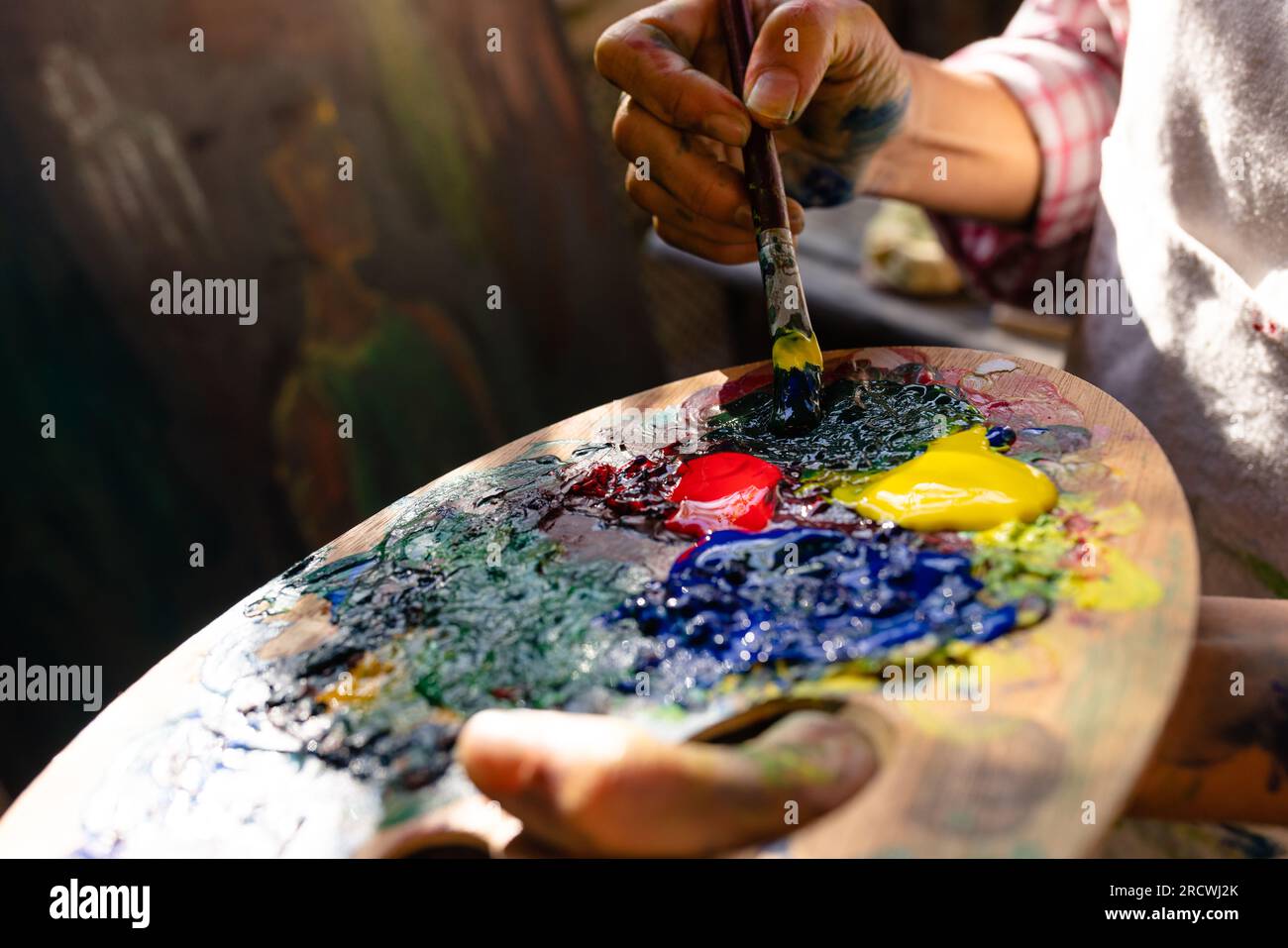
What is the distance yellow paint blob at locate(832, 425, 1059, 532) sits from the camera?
3.19 ft

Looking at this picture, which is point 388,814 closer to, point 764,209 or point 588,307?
point 764,209

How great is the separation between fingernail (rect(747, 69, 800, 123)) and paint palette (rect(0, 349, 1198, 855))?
0.42 m

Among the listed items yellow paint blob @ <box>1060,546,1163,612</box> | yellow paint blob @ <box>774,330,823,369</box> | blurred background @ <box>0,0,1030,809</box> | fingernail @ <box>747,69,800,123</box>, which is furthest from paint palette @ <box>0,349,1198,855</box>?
blurred background @ <box>0,0,1030,809</box>

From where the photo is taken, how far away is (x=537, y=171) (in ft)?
9.54

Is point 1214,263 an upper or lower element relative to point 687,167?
lower

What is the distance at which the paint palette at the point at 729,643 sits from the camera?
2.42 ft

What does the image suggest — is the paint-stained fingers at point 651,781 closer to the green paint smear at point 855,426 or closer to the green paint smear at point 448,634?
the green paint smear at point 448,634

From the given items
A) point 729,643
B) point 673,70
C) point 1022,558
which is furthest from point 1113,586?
point 673,70

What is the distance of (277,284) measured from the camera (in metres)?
2.36

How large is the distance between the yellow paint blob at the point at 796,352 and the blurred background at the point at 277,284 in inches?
52.9

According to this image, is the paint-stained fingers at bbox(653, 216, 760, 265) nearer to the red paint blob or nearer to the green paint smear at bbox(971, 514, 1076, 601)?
the red paint blob

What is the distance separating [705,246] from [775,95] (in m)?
0.32

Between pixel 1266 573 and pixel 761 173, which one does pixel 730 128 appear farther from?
pixel 1266 573

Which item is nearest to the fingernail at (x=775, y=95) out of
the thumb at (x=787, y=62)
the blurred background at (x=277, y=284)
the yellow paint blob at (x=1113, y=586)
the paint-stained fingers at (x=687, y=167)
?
the thumb at (x=787, y=62)
